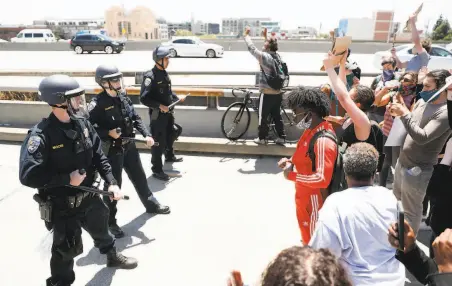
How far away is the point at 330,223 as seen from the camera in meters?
1.94

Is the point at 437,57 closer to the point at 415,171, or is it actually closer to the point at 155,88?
the point at 155,88

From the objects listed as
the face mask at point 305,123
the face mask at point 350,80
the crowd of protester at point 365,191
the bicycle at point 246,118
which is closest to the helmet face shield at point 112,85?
the crowd of protester at point 365,191

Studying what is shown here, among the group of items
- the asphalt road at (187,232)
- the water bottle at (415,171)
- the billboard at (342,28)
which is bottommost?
the asphalt road at (187,232)

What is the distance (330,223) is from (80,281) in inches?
104

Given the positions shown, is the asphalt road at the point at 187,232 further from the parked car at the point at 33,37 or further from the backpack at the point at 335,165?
the parked car at the point at 33,37

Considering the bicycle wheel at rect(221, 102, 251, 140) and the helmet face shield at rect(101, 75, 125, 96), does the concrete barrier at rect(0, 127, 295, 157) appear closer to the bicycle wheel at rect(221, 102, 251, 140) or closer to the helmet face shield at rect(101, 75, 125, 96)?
the bicycle wheel at rect(221, 102, 251, 140)

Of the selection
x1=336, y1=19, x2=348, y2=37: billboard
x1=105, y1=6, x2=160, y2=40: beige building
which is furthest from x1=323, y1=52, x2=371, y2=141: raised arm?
x1=105, y1=6, x2=160, y2=40: beige building

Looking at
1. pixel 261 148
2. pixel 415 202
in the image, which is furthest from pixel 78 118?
pixel 261 148

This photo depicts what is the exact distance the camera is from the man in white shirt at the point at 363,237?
189cm

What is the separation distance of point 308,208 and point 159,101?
3.22 metres

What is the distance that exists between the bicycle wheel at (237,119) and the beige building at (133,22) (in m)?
128

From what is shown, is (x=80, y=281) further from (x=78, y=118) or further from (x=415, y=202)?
(x=415, y=202)

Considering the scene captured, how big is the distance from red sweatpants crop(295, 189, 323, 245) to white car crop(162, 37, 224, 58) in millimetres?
27209

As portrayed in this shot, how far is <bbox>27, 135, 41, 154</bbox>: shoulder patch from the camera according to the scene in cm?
275
